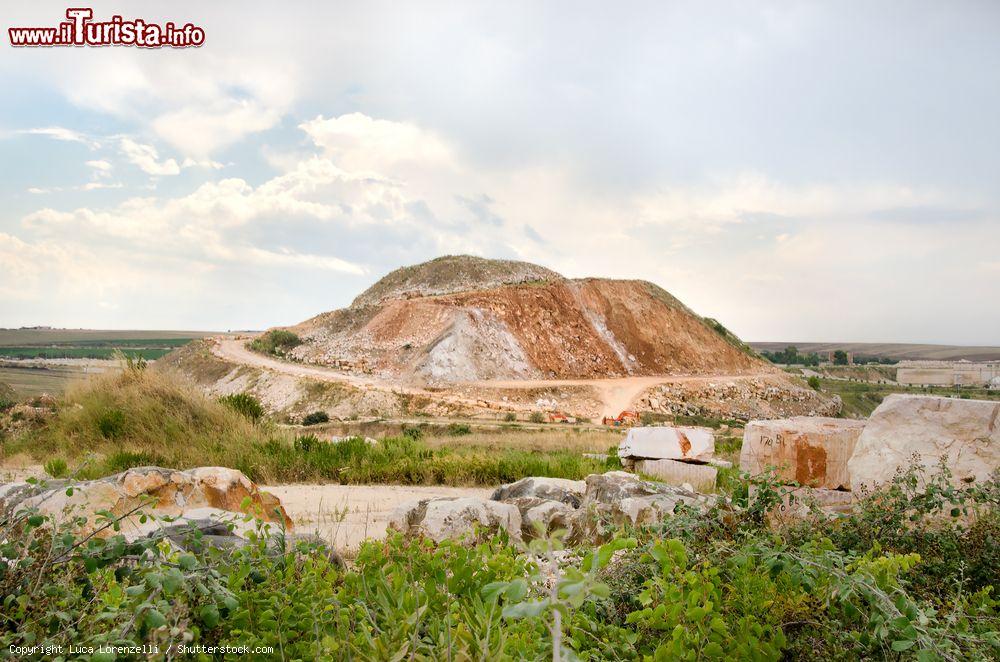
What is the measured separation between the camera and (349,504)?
7906 millimetres

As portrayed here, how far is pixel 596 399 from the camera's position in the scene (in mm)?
34625

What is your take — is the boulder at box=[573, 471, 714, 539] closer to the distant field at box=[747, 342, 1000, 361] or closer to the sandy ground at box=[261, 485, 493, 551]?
the sandy ground at box=[261, 485, 493, 551]

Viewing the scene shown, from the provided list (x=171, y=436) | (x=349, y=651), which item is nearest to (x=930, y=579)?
(x=349, y=651)

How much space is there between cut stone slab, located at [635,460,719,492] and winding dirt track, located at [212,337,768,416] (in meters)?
20.3

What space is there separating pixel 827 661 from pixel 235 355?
4651 cm

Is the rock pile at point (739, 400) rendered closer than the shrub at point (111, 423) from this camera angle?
No

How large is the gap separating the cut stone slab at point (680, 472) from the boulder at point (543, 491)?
8.44 ft

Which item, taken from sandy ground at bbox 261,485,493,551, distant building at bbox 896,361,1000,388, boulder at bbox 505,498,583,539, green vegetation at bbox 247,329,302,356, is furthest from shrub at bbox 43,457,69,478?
distant building at bbox 896,361,1000,388

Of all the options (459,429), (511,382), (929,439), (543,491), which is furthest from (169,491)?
(511,382)

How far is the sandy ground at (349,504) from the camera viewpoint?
617cm

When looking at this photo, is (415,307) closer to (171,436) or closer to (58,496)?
(171,436)

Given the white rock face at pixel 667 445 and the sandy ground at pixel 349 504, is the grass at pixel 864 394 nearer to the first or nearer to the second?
the white rock face at pixel 667 445

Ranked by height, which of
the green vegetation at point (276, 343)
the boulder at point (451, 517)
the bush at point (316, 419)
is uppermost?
the green vegetation at point (276, 343)

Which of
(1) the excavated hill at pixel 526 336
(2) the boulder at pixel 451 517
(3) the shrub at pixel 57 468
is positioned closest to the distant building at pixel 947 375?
(1) the excavated hill at pixel 526 336
